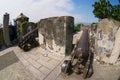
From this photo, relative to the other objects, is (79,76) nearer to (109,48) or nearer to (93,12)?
(109,48)

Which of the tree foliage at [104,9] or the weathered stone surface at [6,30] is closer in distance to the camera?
the weathered stone surface at [6,30]

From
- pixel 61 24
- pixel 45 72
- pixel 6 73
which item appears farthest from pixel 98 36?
pixel 6 73

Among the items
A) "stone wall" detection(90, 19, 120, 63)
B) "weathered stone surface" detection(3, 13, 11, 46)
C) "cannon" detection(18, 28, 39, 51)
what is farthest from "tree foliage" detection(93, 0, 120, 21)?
"stone wall" detection(90, 19, 120, 63)

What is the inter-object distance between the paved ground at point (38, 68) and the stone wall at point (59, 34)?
1.10ft

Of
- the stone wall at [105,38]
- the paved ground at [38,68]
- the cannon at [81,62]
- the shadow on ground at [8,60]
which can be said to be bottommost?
the shadow on ground at [8,60]

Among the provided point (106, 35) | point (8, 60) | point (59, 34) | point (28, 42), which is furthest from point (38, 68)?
point (28, 42)

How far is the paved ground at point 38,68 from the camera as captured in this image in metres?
5.43

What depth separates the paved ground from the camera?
17.8 ft

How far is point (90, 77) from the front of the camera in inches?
209

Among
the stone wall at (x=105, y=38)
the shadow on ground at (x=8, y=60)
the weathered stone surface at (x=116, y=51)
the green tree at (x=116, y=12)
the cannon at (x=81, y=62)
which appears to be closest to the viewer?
the cannon at (x=81, y=62)

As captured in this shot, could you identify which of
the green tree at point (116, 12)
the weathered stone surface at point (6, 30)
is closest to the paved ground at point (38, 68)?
the weathered stone surface at point (6, 30)

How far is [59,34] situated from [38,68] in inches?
67.3

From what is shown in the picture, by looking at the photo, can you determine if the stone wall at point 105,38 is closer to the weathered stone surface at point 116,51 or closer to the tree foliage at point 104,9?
the weathered stone surface at point 116,51

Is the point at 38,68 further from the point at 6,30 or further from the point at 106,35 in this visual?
the point at 6,30
